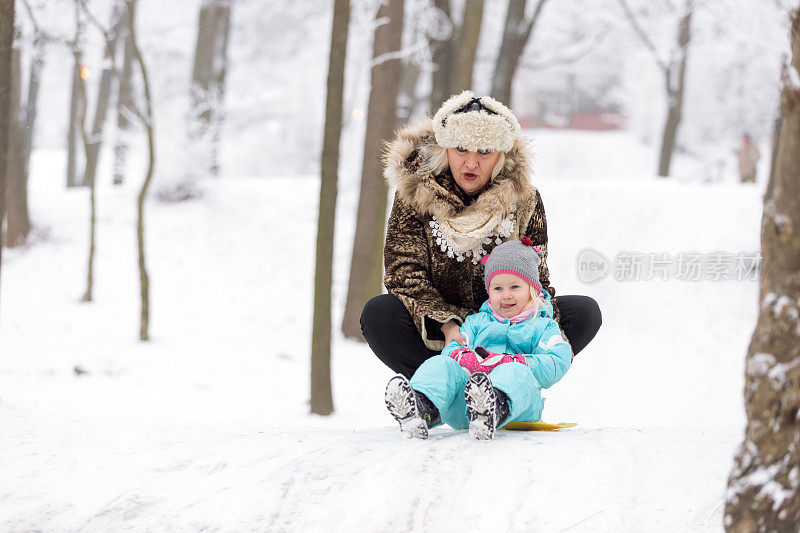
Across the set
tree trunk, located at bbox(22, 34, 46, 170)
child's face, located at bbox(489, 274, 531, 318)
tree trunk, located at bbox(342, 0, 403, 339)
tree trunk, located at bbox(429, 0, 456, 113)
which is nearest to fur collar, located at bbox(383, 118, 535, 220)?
child's face, located at bbox(489, 274, 531, 318)

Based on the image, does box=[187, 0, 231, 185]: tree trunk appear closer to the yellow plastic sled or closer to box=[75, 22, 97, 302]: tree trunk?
box=[75, 22, 97, 302]: tree trunk

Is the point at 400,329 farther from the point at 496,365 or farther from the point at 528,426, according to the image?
the point at 528,426

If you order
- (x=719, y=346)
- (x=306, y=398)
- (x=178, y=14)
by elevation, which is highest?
(x=178, y=14)

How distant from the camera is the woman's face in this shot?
3.45 meters

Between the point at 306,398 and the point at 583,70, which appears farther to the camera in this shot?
the point at 583,70

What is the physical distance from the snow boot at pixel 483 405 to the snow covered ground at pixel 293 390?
0.08m

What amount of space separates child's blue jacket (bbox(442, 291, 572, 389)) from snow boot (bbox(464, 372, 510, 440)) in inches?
10.2

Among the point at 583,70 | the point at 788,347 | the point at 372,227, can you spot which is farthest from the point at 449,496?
the point at 583,70

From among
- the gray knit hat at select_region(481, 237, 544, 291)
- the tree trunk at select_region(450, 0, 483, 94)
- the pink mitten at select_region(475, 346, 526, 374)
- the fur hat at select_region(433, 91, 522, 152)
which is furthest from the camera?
the tree trunk at select_region(450, 0, 483, 94)

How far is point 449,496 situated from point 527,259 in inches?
47.0

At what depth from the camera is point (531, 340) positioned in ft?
10.6

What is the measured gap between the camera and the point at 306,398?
23.8ft

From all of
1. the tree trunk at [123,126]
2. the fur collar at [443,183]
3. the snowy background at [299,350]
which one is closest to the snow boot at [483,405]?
the snowy background at [299,350]

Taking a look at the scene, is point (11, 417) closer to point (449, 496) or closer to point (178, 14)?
point (449, 496)
